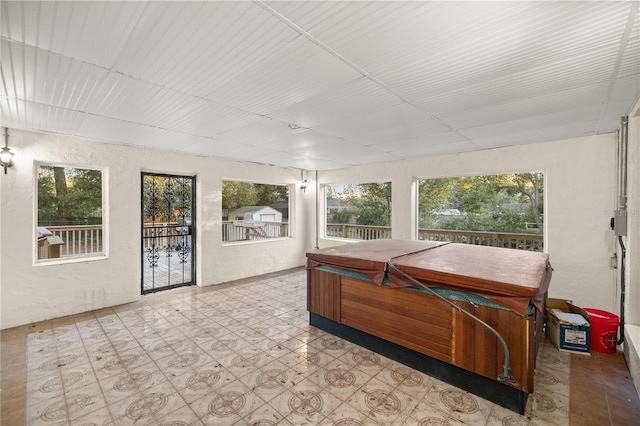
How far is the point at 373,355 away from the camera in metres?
2.92

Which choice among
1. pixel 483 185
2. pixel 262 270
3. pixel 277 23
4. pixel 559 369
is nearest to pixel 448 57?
pixel 277 23

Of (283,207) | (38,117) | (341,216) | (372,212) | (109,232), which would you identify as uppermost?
(38,117)

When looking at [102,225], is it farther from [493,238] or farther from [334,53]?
[493,238]

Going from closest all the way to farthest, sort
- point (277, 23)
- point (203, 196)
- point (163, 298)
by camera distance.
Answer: point (277, 23) < point (163, 298) < point (203, 196)

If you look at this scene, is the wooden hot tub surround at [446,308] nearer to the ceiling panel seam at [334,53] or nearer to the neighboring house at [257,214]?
the ceiling panel seam at [334,53]

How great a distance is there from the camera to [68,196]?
445cm

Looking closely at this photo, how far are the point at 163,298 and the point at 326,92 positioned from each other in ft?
14.5

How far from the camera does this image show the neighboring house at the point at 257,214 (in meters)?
6.61

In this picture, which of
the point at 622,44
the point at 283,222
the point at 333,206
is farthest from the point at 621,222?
the point at 283,222

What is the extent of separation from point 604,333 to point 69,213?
295 inches

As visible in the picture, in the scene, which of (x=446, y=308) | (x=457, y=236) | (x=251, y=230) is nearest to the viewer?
(x=446, y=308)

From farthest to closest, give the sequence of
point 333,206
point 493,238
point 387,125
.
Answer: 1. point 333,206
2. point 493,238
3. point 387,125

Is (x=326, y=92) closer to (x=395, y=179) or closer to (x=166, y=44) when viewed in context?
(x=166, y=44)

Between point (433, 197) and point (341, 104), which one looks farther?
point (433, 197)
